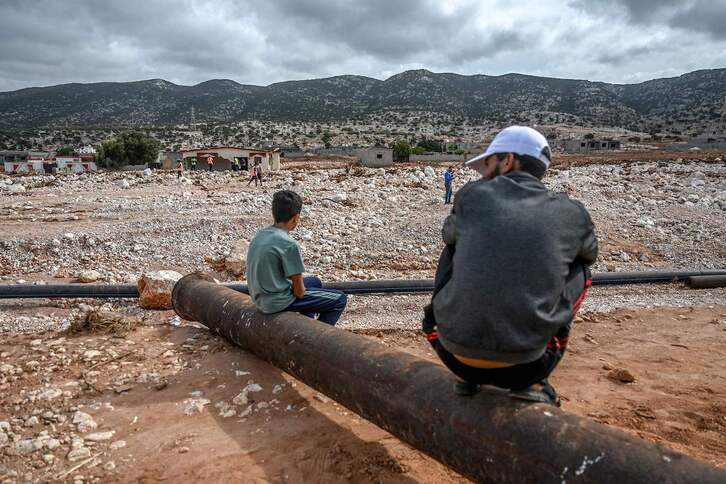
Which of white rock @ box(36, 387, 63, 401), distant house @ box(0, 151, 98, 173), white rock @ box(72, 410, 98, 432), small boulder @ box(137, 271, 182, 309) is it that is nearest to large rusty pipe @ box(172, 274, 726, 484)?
white rock @ box(72, 410, 98, 432)

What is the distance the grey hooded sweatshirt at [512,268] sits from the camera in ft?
6.38

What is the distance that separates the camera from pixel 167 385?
3955 millimetres

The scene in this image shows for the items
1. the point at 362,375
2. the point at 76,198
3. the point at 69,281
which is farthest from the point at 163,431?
→ the point at 76,198

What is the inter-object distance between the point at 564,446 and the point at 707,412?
2.35 m

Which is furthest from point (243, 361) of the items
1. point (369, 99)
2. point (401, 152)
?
point (369, 99)

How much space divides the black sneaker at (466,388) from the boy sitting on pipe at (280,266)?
5.52ft

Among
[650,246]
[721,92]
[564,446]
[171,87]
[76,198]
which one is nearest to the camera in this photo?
[564,446]

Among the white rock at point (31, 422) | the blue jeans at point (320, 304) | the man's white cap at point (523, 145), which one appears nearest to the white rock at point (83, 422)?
the white rock at point (31, 422)

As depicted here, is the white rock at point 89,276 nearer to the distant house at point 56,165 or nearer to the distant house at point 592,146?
the distant house at point 56,165

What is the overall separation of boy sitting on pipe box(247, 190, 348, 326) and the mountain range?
95.2 m

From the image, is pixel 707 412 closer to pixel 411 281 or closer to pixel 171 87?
pixel 411 281

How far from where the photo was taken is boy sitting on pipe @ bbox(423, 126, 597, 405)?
1.95 m

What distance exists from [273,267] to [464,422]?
6.30 ft

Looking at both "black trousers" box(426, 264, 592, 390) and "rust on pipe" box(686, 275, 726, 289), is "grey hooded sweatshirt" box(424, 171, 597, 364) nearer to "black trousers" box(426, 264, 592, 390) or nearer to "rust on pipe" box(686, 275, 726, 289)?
"black trousers" box(426, 264, 592, 390)
